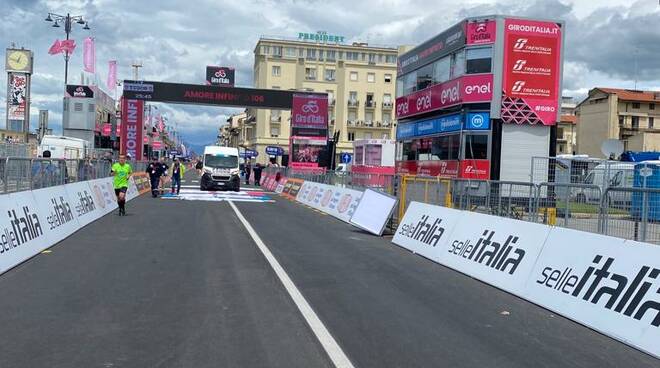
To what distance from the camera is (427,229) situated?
13328 millimetres

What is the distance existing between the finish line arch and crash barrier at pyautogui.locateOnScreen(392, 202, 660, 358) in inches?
1404

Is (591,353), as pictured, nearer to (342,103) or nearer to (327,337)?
(327,337)

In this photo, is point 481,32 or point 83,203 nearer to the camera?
point 83,203

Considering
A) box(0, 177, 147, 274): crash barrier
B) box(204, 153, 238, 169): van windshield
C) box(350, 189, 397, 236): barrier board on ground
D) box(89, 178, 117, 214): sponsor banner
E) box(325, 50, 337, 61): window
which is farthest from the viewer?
box(325, 50, 337, 61): window

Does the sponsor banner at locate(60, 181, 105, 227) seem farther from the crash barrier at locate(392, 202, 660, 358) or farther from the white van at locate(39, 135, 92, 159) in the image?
the white van at locate(39, 135, 92, 159)

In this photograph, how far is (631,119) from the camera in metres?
82.8

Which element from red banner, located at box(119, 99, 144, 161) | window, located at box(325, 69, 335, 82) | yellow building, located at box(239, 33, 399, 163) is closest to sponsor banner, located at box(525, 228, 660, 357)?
red banner, located at box(119, 99, 144, 161)

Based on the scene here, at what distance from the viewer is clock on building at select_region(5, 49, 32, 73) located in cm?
7819

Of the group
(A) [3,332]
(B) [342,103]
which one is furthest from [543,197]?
(B) [342,103]

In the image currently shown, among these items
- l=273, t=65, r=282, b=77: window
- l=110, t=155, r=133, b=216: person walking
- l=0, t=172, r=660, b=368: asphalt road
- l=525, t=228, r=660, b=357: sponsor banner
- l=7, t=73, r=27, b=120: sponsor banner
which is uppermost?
l=273, t=65, r=282, b=77: window

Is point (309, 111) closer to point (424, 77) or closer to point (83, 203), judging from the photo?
point (424, 77)

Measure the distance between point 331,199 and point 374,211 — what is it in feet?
22.0

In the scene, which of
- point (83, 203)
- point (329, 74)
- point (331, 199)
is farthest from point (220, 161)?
point (329, 74)

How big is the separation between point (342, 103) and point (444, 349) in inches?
3744
